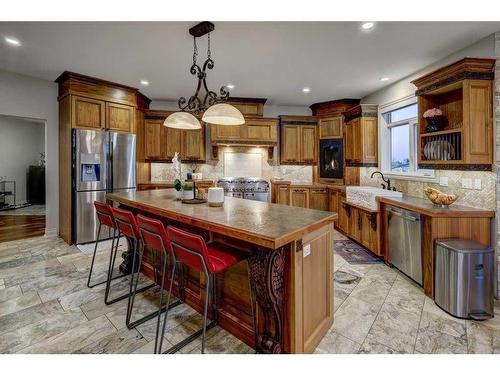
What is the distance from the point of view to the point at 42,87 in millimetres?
4277

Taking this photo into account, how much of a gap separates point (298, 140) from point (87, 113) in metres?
4.07

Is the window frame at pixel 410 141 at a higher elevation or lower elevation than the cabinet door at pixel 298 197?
higher

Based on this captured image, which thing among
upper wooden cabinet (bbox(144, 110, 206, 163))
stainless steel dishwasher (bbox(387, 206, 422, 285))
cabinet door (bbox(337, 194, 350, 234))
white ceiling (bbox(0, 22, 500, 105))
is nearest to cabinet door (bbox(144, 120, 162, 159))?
upper wooden cabinet (bbox(144, 110, 206, 163))

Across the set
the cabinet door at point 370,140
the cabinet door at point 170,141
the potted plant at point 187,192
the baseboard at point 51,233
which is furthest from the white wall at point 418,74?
the baseboard at point 51,233


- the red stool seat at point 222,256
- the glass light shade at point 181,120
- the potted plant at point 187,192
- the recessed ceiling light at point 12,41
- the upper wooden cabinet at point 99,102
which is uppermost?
the recessed ceiling light at point 12,41

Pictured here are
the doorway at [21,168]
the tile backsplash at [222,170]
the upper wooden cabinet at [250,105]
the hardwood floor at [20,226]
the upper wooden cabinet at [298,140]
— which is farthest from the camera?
the doorway at [21,168]

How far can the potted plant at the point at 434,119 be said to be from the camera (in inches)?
117

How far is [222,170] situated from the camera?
19.3 ft

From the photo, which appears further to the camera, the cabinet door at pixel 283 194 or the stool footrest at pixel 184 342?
the cabinet door at pixel 283 194

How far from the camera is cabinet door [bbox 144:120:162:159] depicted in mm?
5414

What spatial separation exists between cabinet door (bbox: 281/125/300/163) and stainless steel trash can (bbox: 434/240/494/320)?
3737 mm

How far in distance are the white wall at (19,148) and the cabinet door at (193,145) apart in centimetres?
502

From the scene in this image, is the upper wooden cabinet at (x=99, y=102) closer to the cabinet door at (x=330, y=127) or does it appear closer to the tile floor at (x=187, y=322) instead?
the tile floor at (x=187, y=322)

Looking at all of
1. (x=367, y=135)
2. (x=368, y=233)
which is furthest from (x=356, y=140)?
(x=368, y=233)
